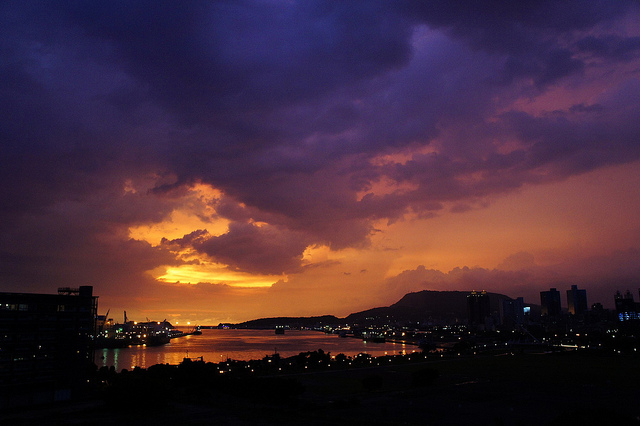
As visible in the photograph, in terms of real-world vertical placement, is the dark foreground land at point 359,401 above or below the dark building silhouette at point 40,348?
below

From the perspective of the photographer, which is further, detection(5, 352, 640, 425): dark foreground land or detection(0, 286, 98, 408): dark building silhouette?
detection(0, 286, 98, 408): dark building silhouette

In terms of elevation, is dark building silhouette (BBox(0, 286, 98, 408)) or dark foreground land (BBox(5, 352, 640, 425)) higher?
A: dark building silhouette (BBox(0, 286, 98, 408))

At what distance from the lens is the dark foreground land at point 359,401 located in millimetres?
51250

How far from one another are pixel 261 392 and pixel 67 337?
31542 millimetres

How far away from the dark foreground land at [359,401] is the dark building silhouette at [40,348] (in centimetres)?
405

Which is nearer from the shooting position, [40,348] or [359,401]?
[359,401]

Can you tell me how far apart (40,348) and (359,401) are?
159ft

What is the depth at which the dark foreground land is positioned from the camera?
51.2 meters

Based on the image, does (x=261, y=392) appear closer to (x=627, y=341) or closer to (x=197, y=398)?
(x=197, y=398)

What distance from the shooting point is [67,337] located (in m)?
68.4

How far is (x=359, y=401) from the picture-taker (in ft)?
212

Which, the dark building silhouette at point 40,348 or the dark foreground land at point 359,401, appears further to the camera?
the dark building silhouette at point 40,348

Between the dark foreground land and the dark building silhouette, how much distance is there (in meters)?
4.05

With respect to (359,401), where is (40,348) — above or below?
above
